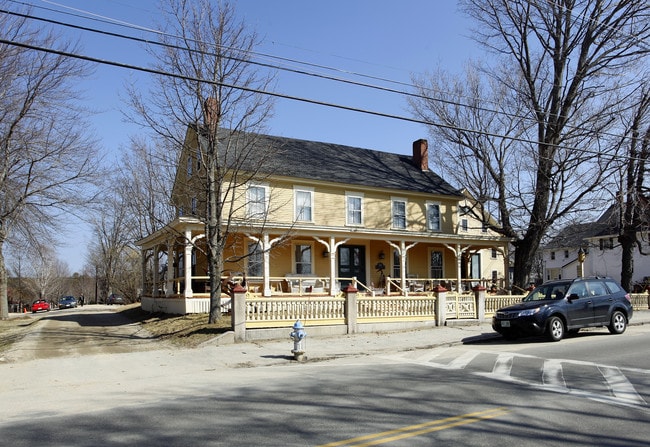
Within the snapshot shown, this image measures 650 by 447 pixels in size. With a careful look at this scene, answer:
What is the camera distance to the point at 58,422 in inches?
261

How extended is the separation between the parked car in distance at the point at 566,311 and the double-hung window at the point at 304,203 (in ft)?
37.8

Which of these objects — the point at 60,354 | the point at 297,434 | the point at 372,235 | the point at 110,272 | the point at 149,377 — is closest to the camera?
the point at 297,434

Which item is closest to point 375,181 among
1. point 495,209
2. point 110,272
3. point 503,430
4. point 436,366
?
point 495,209

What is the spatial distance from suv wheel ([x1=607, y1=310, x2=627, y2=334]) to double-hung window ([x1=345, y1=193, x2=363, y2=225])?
12.9 metres

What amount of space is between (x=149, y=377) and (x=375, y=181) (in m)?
18.7

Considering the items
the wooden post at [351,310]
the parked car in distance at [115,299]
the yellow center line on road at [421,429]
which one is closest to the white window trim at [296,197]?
the wooden post at [351,310]

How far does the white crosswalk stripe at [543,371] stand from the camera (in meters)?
7.62

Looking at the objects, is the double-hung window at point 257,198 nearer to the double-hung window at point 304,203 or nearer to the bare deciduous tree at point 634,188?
the double-hung window at point 304,203

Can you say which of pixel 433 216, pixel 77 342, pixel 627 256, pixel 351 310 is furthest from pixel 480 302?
pixel 627 256

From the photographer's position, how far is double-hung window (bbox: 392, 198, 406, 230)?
2752cm

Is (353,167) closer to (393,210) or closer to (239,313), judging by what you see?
(393,210)

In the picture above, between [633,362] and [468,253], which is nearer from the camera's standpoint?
[633,362]

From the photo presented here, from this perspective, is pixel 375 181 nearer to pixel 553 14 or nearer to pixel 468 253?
pixel 468 253

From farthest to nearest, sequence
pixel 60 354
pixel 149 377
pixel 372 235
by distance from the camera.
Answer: pixel 372 235
pixel 60 354
pixel 149 377
